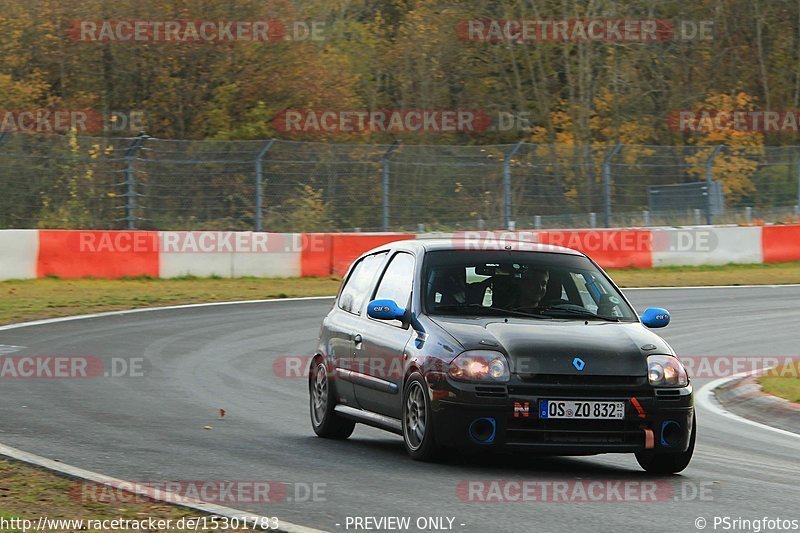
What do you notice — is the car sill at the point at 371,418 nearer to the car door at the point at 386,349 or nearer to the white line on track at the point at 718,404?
the car door at the point at 386,349

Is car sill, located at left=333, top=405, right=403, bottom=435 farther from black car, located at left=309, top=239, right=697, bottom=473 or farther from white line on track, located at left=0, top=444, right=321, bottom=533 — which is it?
white line on track, located at left=0, top=444, right=321, bottom=533

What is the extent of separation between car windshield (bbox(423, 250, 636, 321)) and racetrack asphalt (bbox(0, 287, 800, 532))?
97 cm

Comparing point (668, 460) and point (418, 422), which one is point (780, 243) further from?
point (418, 422)

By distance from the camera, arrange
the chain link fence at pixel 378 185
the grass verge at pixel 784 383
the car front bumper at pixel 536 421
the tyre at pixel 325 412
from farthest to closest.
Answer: the chain link fence at pixel 378 185
the grass verge at pixel 784 383
the tyre at pixel 325 412
the car front bumper at pixel 536 421

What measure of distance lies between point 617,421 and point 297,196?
64.6 feet

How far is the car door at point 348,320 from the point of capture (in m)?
9.93

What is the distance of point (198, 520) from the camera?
6594 mm

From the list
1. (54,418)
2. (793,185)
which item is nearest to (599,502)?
(54,418)

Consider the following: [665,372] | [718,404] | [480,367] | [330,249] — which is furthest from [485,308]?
[330,249]

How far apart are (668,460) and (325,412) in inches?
106

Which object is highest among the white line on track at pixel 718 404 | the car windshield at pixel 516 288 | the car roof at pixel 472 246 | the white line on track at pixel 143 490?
the car roof at pixel 472 246

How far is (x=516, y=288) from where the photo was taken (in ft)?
30.4

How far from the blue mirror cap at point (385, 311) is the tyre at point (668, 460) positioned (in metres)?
1.78

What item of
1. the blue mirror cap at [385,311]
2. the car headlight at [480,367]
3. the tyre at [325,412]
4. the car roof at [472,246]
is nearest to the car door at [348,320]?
the tyre at [325,412]
